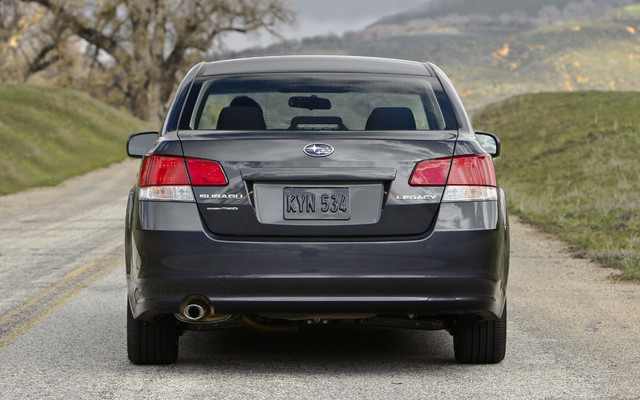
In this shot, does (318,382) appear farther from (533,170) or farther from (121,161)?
(121,161)

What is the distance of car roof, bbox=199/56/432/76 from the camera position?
5.78 m

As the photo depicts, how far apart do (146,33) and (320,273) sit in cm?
4519

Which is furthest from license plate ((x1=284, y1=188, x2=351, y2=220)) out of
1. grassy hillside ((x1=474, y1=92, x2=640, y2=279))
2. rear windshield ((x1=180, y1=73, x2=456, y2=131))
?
grassy hillside ((x1=474, y1=92, x2=640, y2=279))

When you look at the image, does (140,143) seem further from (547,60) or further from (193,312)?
(547,60)

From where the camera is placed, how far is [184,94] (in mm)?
5590

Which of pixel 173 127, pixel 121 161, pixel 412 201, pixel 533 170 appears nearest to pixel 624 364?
pixel 412 201

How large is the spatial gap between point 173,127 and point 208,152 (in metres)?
0.40

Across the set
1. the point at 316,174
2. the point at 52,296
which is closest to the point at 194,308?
the point at 316,174

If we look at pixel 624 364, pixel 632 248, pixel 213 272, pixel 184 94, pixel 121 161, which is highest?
pixel 184 94

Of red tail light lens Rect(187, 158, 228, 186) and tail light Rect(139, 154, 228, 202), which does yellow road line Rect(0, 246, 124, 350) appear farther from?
red tail light lens Rect(187, 158, 228, 186)

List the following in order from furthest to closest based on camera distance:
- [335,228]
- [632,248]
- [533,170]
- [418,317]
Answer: [533,170], [632,248], [418,317], [335,228]

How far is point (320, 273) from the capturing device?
4918 mm

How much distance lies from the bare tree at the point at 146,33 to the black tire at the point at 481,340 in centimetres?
4368

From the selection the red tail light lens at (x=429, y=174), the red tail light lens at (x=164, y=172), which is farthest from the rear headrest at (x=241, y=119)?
the red tail light lens at (x=429, y=174)
